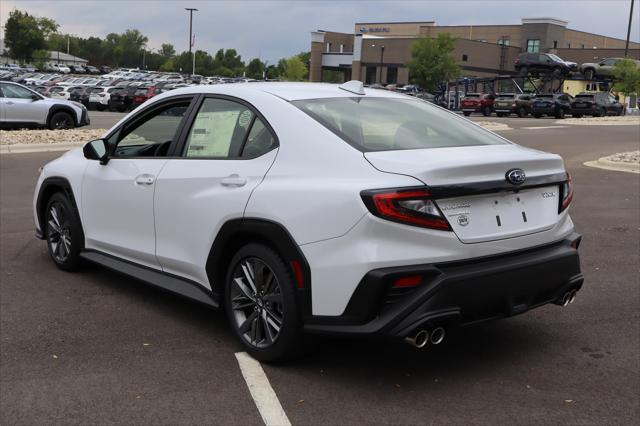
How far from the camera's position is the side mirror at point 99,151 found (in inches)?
216

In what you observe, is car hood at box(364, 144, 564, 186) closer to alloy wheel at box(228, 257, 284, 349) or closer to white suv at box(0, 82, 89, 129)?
alloy wheel at box(228, 257, 284, 349)

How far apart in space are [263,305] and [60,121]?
19.4 m

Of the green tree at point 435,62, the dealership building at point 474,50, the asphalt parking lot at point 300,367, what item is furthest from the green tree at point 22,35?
the asphalt parking lot at point 300,367

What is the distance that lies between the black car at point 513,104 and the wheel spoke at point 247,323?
4259cm

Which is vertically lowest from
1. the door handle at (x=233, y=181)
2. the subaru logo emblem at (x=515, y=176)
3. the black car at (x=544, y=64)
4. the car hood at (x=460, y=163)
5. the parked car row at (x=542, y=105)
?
the door handle at (x=233, y=181)

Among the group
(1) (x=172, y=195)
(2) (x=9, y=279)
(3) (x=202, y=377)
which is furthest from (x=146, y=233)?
(2) (x=9, y=279)

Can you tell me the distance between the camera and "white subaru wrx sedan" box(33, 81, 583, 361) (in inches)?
140

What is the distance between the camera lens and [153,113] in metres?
5.34

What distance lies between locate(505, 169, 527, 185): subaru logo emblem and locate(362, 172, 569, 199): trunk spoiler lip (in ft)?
0.07

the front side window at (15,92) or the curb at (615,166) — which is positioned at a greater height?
the front side window at (15,92)

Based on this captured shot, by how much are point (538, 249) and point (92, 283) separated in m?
3.67

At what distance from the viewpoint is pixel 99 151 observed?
18.1 ft

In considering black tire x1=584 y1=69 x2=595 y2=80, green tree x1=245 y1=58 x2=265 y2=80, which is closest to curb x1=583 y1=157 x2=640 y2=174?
black tire x1=584 y1=69 x2=595 y2=80

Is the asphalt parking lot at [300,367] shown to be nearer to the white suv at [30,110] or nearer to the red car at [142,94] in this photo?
the white suv at [30,110]
